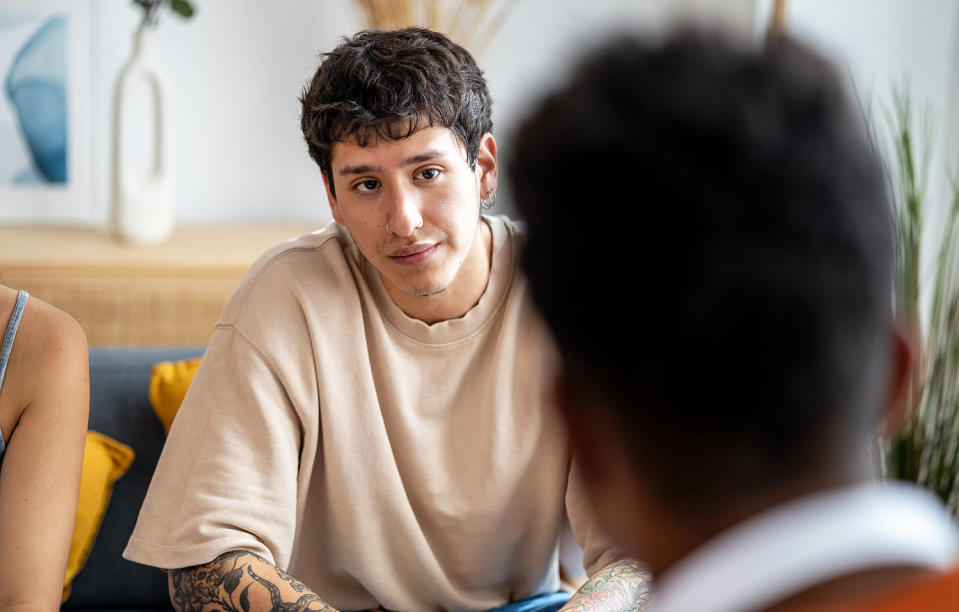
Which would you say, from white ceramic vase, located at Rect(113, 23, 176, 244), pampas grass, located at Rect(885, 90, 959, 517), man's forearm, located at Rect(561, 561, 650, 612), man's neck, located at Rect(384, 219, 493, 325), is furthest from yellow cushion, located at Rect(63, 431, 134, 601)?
pampas grass, located at Rect(885, 90, 959, 517)

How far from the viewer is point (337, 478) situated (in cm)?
156

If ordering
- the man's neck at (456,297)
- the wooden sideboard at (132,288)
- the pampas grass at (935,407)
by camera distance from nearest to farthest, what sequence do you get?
the man's neck at (456,297) → the pampas grass at (935,407) → the wooden sideboard at (132,288)

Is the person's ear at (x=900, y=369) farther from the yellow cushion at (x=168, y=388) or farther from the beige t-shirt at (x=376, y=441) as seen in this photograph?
the yellow cushion at (x=168, y=388)

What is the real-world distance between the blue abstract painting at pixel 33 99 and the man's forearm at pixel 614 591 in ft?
8.02

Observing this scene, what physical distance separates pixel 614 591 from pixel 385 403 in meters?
0.44

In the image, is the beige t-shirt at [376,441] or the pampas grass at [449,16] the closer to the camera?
the beige t-shirt at [376,441]

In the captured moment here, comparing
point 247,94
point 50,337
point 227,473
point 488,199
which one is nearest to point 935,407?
point 488,199

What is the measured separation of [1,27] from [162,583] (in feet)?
6.57

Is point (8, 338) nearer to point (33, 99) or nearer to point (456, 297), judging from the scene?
point (456, 297)

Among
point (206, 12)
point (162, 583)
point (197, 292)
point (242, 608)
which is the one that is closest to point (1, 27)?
point (206, 12)

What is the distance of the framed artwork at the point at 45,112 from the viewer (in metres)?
3.20

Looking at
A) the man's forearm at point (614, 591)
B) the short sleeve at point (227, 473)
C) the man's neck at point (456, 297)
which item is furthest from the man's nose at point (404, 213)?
the man's forearm at point (614, 591)

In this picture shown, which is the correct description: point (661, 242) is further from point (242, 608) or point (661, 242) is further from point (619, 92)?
point (242, 608)

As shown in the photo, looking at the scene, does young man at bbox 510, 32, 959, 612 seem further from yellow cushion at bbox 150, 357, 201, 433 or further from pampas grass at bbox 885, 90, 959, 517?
pampas grass at bbox 885, 90, 959, 517
